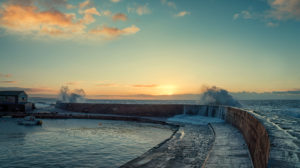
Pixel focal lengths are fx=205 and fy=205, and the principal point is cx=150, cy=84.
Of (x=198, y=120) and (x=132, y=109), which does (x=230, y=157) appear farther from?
(x=132, y=109)

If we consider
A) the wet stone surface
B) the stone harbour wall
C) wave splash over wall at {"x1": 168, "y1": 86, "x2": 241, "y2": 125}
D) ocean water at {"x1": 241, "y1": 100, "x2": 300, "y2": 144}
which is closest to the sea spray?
wave splash over wall at {"x1": 168, "y1": 86, "x2": 241, "y2": 125}

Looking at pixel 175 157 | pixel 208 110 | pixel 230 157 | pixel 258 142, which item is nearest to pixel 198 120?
pixel 208 110

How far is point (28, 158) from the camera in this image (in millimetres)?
11750

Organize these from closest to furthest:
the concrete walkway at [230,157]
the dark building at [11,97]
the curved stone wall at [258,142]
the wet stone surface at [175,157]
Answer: the curved stone wall at [258,142] < the concrete walkway at [230,157] < the wet stone surface at [175,157] < the dark building at [11,97]

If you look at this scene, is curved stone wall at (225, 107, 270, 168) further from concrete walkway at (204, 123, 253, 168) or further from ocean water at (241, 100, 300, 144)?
ocean water at (241, 100, 300, 144)

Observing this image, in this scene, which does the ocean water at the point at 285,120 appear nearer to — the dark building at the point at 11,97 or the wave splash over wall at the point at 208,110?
the wave splash over wall at the point at 208,110

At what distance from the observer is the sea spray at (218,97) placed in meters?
48.2

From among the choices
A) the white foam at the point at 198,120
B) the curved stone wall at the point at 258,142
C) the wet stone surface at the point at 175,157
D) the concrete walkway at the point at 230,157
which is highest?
the curved stone wall at the point at 258,142

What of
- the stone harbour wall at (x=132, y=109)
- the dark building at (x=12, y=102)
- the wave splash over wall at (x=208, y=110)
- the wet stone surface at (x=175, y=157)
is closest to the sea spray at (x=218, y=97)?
the wave splash over wall at (x=208, y=110)

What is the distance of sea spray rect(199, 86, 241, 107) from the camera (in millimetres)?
48219

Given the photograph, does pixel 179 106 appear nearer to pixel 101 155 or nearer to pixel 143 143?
pixel 143 143

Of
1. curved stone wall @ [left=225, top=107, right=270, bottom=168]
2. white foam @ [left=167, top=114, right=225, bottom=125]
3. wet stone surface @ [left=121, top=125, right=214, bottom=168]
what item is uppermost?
curved stone wall @ [left=225, top=107, right=270, bottom=168]

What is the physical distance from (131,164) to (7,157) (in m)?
7.61

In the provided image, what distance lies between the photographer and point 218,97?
48625 mm
